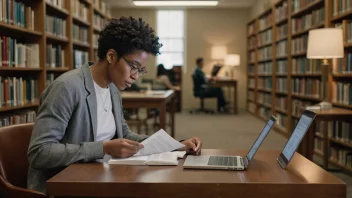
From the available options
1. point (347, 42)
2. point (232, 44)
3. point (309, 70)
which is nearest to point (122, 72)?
point (347, 42)

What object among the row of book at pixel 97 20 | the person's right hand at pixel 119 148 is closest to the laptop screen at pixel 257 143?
the person's right hand at pixel 119 148

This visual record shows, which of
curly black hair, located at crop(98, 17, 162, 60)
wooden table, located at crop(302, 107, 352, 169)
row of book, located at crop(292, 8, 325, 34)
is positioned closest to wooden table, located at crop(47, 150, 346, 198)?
curly black hair, located at crop(98, 17, 162, 60)

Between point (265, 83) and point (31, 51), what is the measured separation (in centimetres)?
498

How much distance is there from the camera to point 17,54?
3.48 meters

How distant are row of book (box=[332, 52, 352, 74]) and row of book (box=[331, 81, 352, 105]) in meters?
0.12

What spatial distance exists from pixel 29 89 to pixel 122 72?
8.46 ft

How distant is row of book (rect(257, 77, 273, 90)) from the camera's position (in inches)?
283

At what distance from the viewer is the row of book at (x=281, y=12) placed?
601cm

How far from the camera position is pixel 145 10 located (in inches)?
391

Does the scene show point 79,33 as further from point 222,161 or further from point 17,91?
point 222,161

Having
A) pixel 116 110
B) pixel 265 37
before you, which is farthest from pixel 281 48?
pixel 116 110

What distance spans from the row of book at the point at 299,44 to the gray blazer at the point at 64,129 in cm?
411

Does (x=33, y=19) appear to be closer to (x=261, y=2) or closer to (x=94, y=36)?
(x=94, y=36)

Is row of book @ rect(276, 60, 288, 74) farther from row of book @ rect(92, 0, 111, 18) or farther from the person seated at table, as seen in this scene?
row of book @ rect(92, 0, 111, 18)
